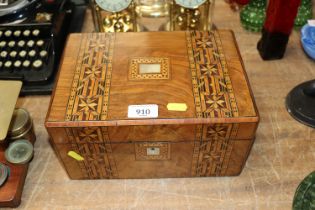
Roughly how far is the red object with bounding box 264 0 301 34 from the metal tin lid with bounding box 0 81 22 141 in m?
0.67

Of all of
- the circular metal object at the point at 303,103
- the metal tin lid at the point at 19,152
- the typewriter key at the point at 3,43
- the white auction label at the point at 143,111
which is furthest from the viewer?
the typewriter key at the point at 3,43

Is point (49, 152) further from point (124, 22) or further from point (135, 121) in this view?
point (124, 22)

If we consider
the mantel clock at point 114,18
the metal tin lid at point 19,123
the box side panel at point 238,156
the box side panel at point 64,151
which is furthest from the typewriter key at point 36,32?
the box side panel at point 238,156

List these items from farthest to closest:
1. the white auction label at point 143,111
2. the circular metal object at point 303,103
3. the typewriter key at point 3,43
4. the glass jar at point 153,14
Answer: the glass jar at point 153,14 → the typewriter key at point 3,43 → the circular metal object at point 303,103 → the white auction label at point 143,111

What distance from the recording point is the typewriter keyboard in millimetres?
926

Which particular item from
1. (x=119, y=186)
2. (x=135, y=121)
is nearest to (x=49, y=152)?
(x=119, y=186)

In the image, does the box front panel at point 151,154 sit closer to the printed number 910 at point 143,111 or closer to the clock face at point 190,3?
the printed number 910 at point 143,111

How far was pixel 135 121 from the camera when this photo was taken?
0.64 m

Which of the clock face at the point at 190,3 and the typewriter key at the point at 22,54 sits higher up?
the clock face at the point at 190,3

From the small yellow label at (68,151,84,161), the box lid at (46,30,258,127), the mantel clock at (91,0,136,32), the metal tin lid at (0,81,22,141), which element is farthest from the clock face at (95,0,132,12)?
the small yellow label at (68,151,84,161)

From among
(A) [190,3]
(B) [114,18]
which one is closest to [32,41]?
(B) [114,18]

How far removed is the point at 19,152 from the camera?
774 millimetres

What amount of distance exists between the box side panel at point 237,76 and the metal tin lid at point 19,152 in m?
0.48

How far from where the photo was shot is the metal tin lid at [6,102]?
0.70 m
